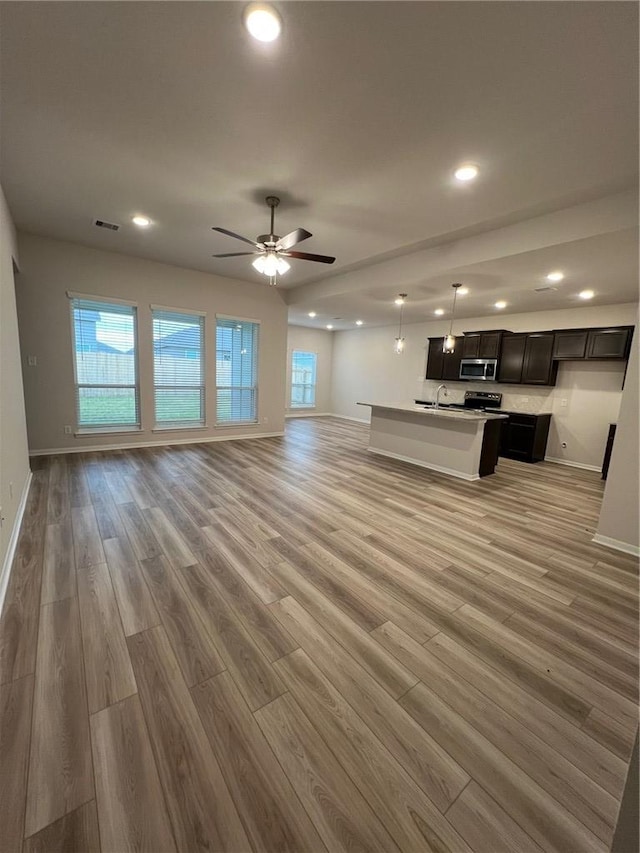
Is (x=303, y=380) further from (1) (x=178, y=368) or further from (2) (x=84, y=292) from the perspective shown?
(2) (x=84, y=292)

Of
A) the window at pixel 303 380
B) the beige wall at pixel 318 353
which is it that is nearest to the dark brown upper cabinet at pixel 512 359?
the beige wall at pixel 318 353

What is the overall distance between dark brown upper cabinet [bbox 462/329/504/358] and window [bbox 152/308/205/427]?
5419 mm

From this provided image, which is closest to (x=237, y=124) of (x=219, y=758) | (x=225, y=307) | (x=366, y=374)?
(x=219, y=758)

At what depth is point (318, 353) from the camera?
34.9 feet

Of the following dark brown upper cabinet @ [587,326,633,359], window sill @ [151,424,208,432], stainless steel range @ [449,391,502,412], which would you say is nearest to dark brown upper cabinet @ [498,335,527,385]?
stainless steel range @ [449,391,502,412]

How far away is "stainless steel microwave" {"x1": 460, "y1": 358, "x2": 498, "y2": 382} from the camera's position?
6.78 m

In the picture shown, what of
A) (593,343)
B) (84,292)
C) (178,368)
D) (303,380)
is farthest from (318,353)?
(593,343)

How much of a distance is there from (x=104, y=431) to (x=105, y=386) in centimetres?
72

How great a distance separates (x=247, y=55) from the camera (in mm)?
1778

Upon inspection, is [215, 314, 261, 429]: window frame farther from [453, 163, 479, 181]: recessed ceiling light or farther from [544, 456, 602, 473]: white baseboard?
[544, 456, 602, 473]: white baseboard

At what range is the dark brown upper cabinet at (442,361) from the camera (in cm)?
743

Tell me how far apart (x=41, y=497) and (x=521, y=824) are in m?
4.27

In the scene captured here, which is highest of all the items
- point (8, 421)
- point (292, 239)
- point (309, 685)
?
point (292, 239)

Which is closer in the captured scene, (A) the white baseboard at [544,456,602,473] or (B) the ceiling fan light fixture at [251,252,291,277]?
(B) the ceiling fan light fixture at [251,252,291,277]
